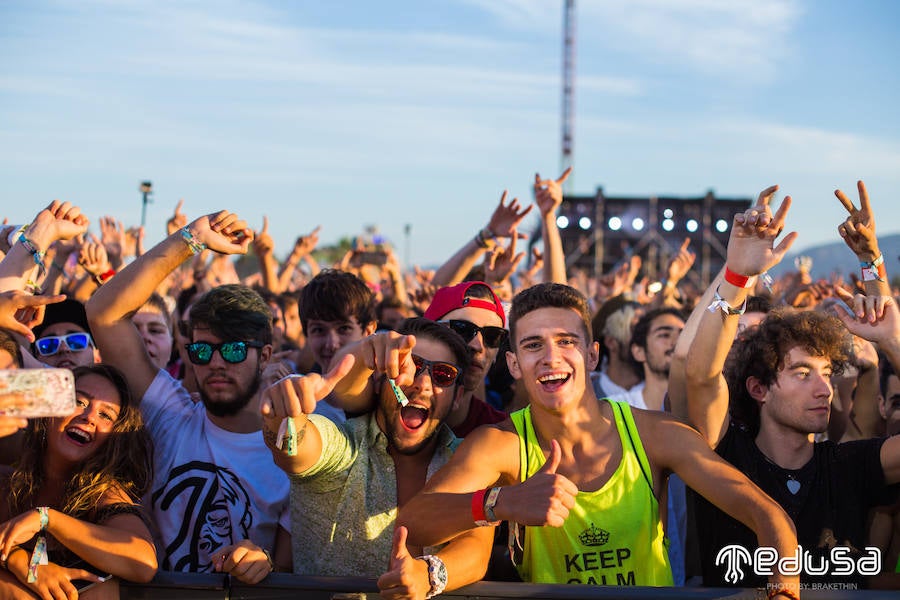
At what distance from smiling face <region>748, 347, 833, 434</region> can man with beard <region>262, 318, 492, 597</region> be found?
4.14 feet

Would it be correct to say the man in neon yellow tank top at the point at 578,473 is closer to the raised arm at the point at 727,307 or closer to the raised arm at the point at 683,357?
the raised arm at the point at 727,307

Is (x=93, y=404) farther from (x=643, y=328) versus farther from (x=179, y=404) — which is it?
(x=643, y=328)

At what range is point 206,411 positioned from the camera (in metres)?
3.70

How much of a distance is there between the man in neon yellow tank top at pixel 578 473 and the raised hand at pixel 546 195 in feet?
8.37

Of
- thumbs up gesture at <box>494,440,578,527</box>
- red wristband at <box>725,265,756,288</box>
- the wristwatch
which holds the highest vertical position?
red wristband at <box>725,265,756,288</box>

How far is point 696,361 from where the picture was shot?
3.23 meters

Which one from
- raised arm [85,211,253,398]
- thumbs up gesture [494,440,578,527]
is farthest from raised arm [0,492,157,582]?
thumbs up gesture [494,440,578,527]

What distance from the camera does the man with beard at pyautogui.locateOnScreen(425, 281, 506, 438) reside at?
12.4 ft

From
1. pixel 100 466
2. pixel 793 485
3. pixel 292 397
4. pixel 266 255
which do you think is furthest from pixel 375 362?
pixel 266 255

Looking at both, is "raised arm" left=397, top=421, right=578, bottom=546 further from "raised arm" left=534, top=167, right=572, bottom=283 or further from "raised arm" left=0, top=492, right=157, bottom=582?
"raised arm" left=534, top=167, right=572, bottom=283

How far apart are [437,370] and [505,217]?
3029 millimetres

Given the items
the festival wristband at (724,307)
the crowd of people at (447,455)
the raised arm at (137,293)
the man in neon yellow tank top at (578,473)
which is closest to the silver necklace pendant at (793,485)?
the crowd of people at (447,455)

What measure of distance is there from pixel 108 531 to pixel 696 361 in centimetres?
214

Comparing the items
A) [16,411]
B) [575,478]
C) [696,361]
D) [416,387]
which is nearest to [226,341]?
[416,387]
